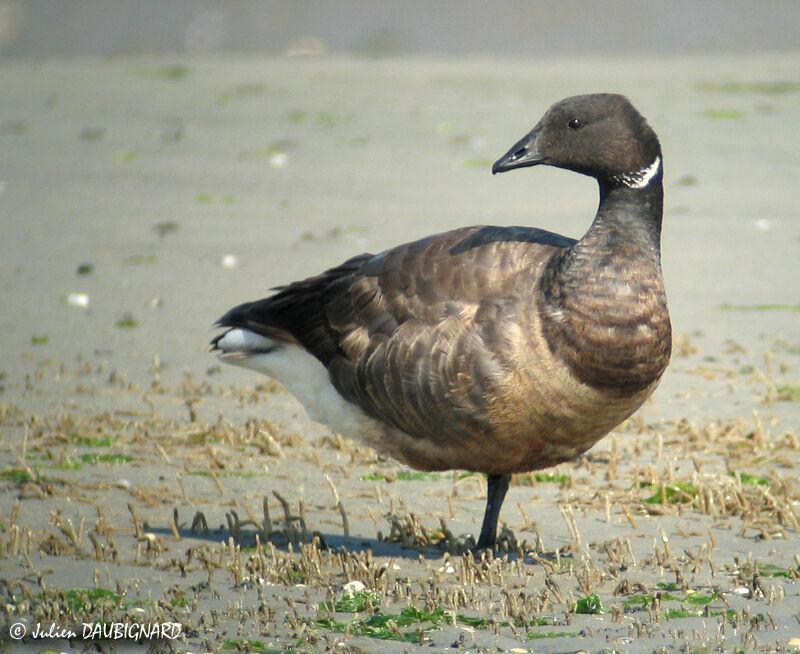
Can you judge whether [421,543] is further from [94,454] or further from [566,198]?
[566,198]

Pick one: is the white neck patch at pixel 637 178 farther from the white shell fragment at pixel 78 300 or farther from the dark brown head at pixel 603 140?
the white shell fragment at pixel 78 300

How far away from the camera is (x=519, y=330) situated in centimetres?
524

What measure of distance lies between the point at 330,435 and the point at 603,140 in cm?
266

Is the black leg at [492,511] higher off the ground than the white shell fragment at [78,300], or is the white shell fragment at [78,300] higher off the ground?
the white shell fragment at [78,300]

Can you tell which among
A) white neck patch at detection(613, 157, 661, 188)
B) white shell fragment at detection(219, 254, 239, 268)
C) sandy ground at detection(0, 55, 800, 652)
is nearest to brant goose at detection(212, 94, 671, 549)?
white neck patch at detection(613, 157, 661, 188)

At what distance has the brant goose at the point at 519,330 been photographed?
518 centimetres

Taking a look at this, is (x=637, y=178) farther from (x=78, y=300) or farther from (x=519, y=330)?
(x=78, y=300)

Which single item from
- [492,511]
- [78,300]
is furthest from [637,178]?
[78,300]

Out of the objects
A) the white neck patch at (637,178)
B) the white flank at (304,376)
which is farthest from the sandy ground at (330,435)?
the white neck patch at (637,178)

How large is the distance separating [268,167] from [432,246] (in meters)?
9.61

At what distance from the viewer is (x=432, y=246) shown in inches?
229

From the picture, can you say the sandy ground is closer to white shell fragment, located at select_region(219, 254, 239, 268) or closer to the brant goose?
white shell fragment, located at select_region(219, 254, 239, 268)

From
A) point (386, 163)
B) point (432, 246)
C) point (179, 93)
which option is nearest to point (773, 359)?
point (432, 246)

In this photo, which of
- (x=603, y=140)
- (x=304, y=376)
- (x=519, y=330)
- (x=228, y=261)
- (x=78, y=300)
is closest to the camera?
(x=519, y=330)
